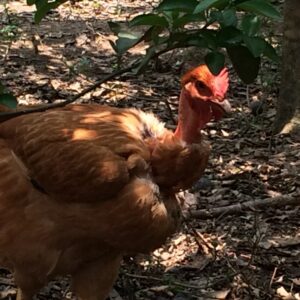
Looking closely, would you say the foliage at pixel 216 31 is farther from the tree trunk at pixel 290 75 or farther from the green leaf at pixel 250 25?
the tree trunk at pixel 290 75

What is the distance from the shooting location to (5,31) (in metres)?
7.69

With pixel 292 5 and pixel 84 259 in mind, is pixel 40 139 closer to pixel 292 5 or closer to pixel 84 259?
pixel 84 259

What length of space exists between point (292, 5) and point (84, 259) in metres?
2.93

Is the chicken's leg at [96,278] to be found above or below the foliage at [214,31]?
below

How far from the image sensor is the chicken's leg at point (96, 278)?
3416 millimetres

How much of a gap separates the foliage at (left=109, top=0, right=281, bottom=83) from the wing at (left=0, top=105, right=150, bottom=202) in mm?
765

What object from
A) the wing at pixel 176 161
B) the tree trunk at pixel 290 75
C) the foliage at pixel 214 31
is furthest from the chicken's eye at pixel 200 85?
the tree trunk at pixel 290 75

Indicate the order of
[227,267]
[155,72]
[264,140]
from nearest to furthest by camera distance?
[227,267]
[264,140]
[155,72]

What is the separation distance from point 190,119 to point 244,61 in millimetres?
827

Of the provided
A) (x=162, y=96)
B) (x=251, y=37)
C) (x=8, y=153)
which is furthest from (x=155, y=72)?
(x=251, y=37)

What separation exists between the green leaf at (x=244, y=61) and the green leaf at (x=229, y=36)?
0.05m

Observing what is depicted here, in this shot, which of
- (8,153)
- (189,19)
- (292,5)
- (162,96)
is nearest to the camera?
(189,19)

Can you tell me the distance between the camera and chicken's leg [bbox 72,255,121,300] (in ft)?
11.2

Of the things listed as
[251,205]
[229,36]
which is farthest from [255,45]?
[251,205]
